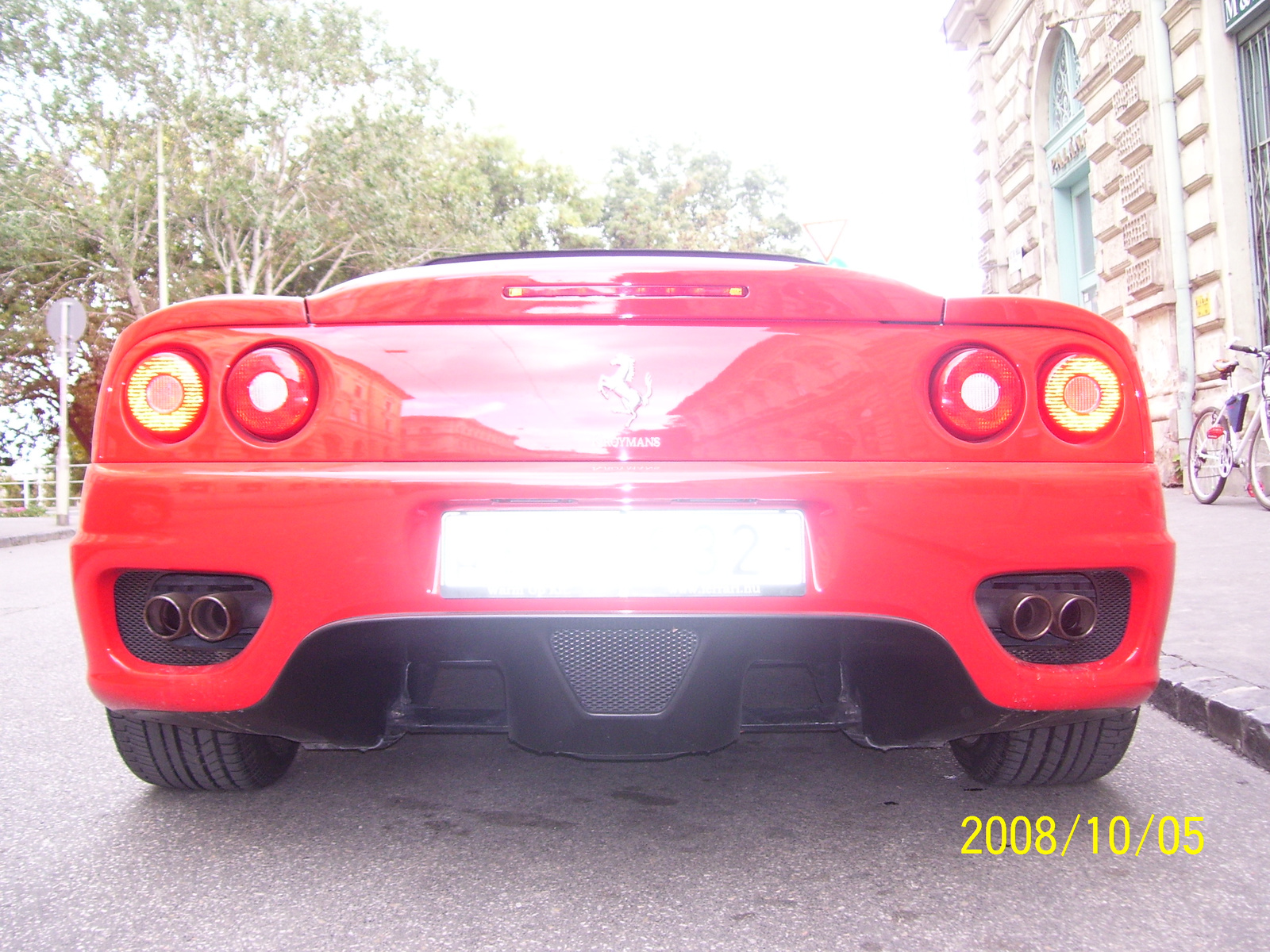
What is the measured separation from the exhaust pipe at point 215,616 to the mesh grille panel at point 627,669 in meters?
0.58

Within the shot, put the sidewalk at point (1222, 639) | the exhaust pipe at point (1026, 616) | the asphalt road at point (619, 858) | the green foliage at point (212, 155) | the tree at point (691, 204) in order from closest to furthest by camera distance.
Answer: the asphalt road at point (619, 858), the exhaust pipe at point (1026, 616), the sidewalk at point (1222, 639), the green foliage at point (212, 155), the tree at point (691, 204)

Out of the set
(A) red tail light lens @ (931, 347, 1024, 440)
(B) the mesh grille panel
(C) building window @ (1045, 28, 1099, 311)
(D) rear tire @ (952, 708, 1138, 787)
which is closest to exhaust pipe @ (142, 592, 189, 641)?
(B) the mesh grille panel

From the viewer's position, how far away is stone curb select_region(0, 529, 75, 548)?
11453 mm

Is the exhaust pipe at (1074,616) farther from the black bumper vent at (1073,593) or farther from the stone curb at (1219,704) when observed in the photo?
the stone curb at (1219,704)

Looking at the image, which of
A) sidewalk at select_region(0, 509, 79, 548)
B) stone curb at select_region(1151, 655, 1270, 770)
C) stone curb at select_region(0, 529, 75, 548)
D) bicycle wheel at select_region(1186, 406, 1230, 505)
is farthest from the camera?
sidewalk at select_region(0, 509, 79, 548)

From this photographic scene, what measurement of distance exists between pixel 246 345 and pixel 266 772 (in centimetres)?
101

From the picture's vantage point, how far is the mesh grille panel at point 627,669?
2.00 meters

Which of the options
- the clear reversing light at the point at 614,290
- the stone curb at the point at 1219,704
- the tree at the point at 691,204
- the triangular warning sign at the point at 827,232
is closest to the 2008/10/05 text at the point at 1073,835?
the stone curb at the point at 1219,704

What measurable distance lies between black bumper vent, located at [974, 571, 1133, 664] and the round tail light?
0.86 feet

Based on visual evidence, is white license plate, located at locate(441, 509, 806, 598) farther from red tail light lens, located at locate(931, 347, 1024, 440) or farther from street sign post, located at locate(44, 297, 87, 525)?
street sign post, located at locate(44, 297, 87, 525)

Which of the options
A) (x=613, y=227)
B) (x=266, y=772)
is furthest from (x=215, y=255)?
(x=266, y=772)

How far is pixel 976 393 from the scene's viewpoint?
198 cm

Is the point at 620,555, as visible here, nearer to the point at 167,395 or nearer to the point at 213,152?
the point at 167,395

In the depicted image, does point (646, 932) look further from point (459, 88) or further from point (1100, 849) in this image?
point (459, 88)
